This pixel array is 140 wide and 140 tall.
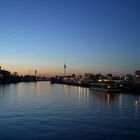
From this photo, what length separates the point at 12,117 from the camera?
38.7m

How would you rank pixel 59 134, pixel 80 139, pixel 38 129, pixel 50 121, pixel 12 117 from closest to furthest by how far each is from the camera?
pixel 80 139
pixel 59 134
pixel 38 129
pixel 50 121
pixel 12 117

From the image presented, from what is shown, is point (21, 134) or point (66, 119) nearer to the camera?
point (21, 134)

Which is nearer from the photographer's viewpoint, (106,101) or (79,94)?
(106,101)

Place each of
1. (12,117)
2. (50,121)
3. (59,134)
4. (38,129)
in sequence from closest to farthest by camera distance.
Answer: (59,134), (38,129), (50,121), (12,117)

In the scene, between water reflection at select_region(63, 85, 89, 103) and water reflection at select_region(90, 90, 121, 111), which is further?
water reflection at select_region(63, 85, 89, 103)

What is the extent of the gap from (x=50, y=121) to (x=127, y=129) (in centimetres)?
969

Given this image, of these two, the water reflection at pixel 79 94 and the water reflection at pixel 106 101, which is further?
the water reflection at pixel 79 94

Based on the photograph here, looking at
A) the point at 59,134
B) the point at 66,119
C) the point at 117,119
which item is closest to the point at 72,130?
the point at 59,134

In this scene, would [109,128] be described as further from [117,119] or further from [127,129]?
[117,119]

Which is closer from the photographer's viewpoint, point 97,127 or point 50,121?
point 97,127

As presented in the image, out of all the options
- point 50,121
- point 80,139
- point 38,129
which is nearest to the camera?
point 80,139

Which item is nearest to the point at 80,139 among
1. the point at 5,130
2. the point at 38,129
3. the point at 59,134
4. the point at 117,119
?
the point at 59,134

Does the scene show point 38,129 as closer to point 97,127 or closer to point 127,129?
point 97,127

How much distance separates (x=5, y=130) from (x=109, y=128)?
456 inches
